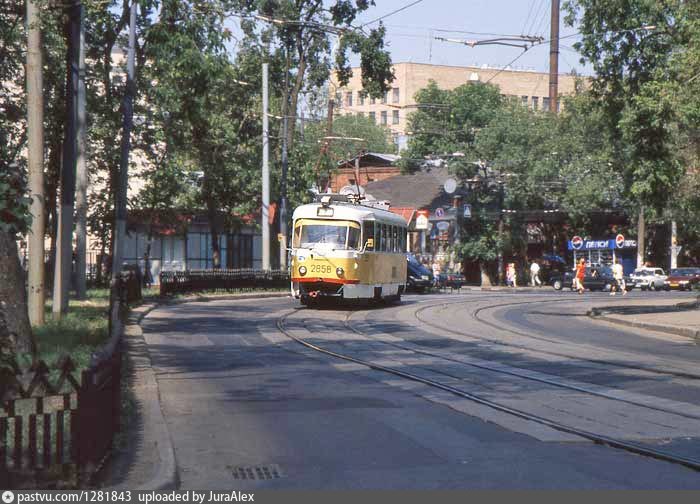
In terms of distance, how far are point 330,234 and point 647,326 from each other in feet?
31.8

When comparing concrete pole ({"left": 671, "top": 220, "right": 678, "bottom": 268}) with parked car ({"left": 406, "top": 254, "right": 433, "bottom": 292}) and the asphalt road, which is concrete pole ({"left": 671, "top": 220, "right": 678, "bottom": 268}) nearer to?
parked car ({"left": 406, "top": 254, "right": 433, "bottom": 292})

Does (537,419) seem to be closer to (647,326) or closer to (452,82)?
(647,326)

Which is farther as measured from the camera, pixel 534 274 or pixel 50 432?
pixel 534 274

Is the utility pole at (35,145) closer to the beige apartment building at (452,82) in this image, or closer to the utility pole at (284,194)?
the utility pole at (284,194)

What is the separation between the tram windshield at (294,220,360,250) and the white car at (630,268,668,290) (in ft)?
134

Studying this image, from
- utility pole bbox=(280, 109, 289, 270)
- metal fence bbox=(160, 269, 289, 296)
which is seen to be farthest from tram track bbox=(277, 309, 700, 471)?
utility pole bbox=(280, 109, 289, 270)

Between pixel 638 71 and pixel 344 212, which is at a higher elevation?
pixel 638 71

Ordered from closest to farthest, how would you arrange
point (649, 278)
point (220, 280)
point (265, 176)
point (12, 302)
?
point (12, 302) → point (220, 280) → point (265, 176) → point (649, 278)

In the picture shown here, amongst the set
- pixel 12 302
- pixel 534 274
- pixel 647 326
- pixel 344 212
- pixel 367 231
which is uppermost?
pixel 344 212

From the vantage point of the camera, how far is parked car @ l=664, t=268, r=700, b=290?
65438 mm

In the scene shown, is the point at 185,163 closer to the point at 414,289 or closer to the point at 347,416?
the point at 414,289

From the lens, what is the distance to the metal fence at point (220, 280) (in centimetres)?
3906

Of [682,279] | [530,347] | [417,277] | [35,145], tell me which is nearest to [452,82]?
[682,279]

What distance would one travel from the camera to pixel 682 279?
6556cm
